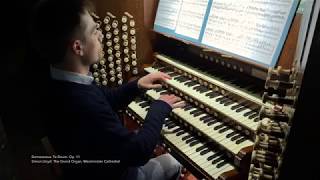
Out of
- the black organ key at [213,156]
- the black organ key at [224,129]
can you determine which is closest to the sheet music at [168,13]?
the black organ key at [224,129]

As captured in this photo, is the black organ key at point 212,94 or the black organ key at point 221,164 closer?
the black organ key at point 221,164

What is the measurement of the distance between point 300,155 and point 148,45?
177 cm

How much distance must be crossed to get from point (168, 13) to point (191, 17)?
0.80 ft

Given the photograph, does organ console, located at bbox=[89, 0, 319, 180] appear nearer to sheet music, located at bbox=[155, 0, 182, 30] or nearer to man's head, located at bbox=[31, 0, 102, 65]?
sheet music, located at bbox=[155, 0, 182, 30]

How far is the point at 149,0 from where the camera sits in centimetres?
214

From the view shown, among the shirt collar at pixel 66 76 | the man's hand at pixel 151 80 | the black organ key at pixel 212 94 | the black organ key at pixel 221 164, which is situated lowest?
the black organ key at pixel 221 164

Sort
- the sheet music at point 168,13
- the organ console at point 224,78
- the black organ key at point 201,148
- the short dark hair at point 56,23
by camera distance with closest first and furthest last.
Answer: the short dark hair at point 56,23
the organ console at point 224,78
the black organ key at point 201,148
the sheet music at point 168,13

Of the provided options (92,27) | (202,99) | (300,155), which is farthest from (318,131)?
(202,99)

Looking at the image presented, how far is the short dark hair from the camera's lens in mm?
1156

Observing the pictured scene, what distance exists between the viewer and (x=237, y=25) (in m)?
1.57

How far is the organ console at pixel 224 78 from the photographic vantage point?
1319mm

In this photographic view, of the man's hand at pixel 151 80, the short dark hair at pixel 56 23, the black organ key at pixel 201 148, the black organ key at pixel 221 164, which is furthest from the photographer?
the man's hand at pixel 151 80

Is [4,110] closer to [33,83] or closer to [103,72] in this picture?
[33,83]

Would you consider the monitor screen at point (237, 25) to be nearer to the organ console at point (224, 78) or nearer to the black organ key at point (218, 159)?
the organ console at point (224, 78)
